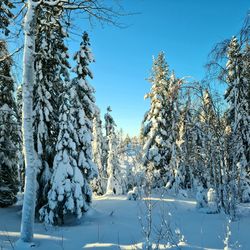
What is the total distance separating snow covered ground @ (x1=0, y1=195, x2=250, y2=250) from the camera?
28.1ft

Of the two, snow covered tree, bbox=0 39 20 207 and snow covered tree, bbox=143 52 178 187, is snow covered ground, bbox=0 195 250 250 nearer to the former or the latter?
snow covered tree, bbox=0 39 20 207

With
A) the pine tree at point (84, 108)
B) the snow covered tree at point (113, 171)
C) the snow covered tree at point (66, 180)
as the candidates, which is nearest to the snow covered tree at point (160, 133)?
the snow covered tree at point (113, 171)

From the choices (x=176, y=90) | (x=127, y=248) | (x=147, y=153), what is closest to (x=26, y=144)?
(x=127, y=248)

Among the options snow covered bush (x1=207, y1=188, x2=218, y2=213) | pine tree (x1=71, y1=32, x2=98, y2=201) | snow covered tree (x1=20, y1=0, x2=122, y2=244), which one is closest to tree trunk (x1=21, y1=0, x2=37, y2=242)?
snow covered tree (x1=20, y1=0, x2=122, y2=244)

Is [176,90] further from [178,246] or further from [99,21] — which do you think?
[178,246]

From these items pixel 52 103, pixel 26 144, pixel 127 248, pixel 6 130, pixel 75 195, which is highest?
pixel 52 103

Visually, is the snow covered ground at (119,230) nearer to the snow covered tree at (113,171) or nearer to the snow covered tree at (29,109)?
the snow covered tree at (29,109)

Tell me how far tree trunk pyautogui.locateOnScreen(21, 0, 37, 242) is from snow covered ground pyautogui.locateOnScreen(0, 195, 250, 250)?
2.18ft

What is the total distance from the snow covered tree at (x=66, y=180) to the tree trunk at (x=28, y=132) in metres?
4.48

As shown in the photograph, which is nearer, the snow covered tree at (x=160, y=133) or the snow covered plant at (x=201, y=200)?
the snow covered plant at (x=201, y=200)

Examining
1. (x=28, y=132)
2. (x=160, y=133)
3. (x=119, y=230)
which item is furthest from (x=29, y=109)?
(x=160, y=133)

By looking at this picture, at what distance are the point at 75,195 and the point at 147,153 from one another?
13455 mm

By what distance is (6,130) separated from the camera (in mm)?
17000

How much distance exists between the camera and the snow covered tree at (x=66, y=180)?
12.9 meters
